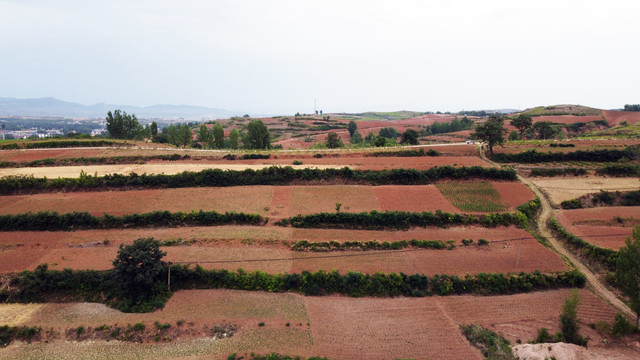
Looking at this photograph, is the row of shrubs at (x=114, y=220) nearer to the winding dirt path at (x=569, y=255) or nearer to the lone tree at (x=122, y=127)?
the winding dirt path at (x=569, y=255)

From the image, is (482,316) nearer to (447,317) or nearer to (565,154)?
(447,317)

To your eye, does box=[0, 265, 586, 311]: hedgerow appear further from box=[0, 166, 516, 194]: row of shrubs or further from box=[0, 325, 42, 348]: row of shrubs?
box=[0, 166, 516, 194]: row of shrubs

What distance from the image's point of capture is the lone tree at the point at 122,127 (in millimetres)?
63531

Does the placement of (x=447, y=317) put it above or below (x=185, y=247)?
below

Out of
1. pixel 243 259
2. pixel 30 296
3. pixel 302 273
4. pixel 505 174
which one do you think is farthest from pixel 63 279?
pixel 505 174

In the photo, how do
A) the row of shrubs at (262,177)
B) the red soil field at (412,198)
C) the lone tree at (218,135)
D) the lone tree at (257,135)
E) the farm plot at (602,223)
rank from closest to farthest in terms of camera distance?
1. the farm plot at (602,223)
2. the red soil field at (412,198)
3. the row of shrubs at (262,177)
4. the lone tree at (218,135)
5. the lone tree at (257,135)

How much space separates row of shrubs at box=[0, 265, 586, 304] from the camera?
21297 millimetres

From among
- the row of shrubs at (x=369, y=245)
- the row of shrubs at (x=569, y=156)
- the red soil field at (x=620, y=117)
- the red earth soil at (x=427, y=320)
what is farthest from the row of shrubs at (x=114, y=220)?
the red soil field at (x=620, y=117)

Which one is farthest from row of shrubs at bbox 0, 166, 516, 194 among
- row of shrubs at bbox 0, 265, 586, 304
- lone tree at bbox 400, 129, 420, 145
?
lone tree at bbox 400, 129, 420, 145

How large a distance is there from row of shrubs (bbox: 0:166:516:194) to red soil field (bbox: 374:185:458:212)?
1.78 m

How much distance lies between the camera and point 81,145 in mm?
50875

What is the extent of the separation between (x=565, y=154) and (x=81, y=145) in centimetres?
7273

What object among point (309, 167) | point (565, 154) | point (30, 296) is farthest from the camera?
point (565, 154)

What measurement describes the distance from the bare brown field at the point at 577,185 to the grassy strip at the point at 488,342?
2079cm
